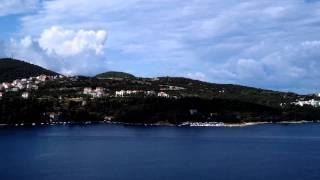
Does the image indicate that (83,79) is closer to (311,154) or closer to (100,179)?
(311,154)

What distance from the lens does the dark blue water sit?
189ft

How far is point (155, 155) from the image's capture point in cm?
7394

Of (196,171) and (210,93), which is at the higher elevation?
(210,93)

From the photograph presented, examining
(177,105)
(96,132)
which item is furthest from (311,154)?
(177,105)

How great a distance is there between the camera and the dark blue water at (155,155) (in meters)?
57.5

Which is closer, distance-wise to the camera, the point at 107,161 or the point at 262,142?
the point at 107,161

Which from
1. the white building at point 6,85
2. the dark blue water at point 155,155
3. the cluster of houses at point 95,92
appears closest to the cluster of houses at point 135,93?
the cluster of houses at point 95,92

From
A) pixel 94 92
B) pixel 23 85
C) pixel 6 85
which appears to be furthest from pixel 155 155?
pixel 6 85

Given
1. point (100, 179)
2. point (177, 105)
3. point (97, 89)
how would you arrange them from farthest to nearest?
1. point (97, 89)
2. point (177, 105)
3. point (100, 179)

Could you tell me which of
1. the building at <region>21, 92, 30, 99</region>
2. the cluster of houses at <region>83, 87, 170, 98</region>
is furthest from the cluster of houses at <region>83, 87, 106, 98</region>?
the building at <region>21, 92, 30, 99</region>

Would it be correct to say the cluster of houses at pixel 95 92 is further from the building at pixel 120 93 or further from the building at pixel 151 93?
the building at pixel 151 93

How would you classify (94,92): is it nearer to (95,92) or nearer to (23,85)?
(95,92)

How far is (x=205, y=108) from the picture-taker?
148875 mm

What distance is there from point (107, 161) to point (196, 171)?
12.1 metres
